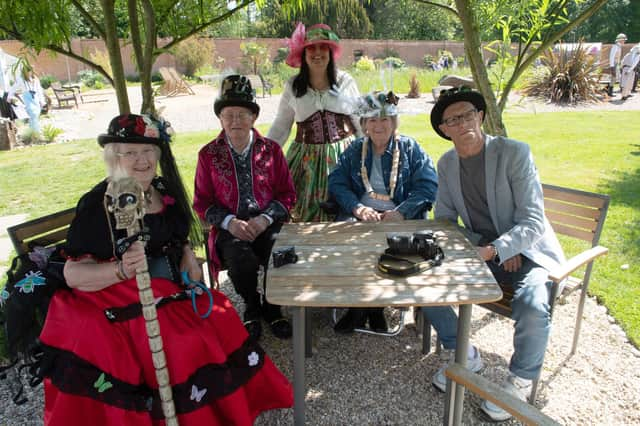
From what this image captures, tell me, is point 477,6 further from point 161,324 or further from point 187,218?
point 161,324

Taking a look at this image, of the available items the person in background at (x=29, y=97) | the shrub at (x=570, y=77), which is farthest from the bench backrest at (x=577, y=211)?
the shrub at (x=570, y=77)

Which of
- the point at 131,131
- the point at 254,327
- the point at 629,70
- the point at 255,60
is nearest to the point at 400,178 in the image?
the point at 254,327

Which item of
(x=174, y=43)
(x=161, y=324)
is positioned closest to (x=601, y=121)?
(x=174, y=43)

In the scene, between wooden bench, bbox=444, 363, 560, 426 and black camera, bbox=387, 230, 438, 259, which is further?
black camera, bbox=387, 230, 438, 259

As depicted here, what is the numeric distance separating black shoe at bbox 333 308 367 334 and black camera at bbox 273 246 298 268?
1147 mm

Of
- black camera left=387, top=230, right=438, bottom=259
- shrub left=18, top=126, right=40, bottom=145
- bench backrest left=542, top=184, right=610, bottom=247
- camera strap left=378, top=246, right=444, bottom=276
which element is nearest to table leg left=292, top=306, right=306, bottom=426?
camera strap left=378, top=246, right=444, bottom=276

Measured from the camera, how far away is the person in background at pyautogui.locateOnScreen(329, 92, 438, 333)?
3098mm

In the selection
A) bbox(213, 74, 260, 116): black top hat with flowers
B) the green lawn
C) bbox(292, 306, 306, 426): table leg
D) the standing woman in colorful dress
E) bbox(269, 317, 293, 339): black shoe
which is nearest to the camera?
bbox(292, 306, 306, 426): table leg

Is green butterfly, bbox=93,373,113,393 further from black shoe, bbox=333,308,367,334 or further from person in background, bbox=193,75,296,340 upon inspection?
black shoe, bbox=333,308,367,334

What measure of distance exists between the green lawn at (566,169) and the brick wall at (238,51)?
60.0 feet

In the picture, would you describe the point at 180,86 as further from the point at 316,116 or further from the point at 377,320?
the point at 377,320

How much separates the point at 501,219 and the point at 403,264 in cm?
90

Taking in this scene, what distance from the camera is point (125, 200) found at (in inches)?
63.2

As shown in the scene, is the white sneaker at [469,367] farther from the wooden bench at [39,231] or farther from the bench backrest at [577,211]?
the wooden bench at [39,231]
